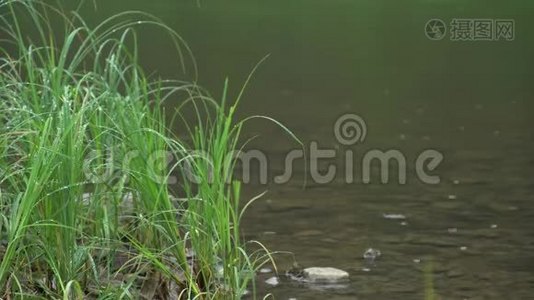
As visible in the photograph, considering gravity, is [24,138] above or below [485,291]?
above

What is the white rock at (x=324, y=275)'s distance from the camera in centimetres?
612

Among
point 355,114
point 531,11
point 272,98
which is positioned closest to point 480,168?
point 355,114

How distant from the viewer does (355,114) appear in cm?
1164

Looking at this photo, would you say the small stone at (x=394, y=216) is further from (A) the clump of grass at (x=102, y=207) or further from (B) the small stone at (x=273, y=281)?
(A) the clump of grass at (x=102, y=207)

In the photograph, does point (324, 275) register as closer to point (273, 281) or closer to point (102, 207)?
point (273, 281)

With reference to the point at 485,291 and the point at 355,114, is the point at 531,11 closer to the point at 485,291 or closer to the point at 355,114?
the point at 355,114

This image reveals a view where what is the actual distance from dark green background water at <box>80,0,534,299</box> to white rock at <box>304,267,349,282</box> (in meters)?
0.10

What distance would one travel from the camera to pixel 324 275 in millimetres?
6168

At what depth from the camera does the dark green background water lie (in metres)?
6.68

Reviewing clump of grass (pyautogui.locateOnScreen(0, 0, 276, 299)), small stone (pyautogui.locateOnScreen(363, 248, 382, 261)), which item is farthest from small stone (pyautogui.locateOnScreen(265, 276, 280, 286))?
clump of grass (pyautogui.locateOnScreen(0, 0, 276, 299))

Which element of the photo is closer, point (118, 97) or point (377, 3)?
point (118, 97)

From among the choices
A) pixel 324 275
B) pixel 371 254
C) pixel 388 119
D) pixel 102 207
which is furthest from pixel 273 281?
pixel 388 119

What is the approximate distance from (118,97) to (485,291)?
2469 millimetres

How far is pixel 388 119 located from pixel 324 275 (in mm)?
5252
